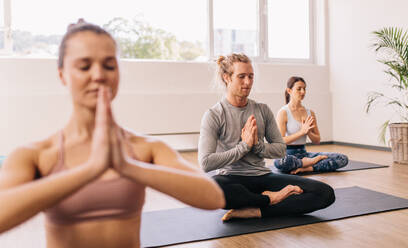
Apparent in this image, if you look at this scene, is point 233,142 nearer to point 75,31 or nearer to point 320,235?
point 320,235

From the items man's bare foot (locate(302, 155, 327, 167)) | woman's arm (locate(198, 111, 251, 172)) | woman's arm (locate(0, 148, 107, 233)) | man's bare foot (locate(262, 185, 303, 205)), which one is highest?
woman's arm (locate(0, 148, 107, 233))

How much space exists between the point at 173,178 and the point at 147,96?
166 inches

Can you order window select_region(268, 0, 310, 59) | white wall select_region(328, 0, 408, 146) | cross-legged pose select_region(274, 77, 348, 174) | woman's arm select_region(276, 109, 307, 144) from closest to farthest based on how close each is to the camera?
1. woman's arm select_region(276, 109, 307, 144)
2. cross-legged pose select_region(274, 77, 348, 174)
3. white wall select_region(328, 0, 408, 146)
4. window select_region(268, 0, 310, 59)

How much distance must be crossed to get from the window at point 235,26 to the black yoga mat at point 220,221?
11.2ft

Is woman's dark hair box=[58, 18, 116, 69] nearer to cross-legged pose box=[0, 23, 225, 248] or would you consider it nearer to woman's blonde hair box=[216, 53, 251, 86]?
cross-legged pose box=[0, 23, 225, 248]

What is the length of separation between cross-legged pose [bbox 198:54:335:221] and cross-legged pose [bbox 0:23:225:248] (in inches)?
52.8

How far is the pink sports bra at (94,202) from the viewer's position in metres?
0.65

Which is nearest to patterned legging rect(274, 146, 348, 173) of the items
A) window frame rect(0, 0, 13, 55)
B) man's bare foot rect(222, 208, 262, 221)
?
man's bare foot rect(222, 208, 262, 221)

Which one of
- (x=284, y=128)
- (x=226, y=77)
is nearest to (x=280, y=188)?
(x=226, y=77)

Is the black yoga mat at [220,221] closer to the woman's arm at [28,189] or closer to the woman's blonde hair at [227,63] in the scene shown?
the woman's blonde hair at [227,63]

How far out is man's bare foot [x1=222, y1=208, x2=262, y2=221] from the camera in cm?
211

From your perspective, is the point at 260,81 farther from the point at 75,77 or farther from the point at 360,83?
the point at 75,77

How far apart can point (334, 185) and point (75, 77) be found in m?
2.71

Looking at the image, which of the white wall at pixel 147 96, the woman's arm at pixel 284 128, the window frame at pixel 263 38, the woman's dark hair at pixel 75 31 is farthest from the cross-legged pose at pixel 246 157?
the window frame at pixel 263 38
